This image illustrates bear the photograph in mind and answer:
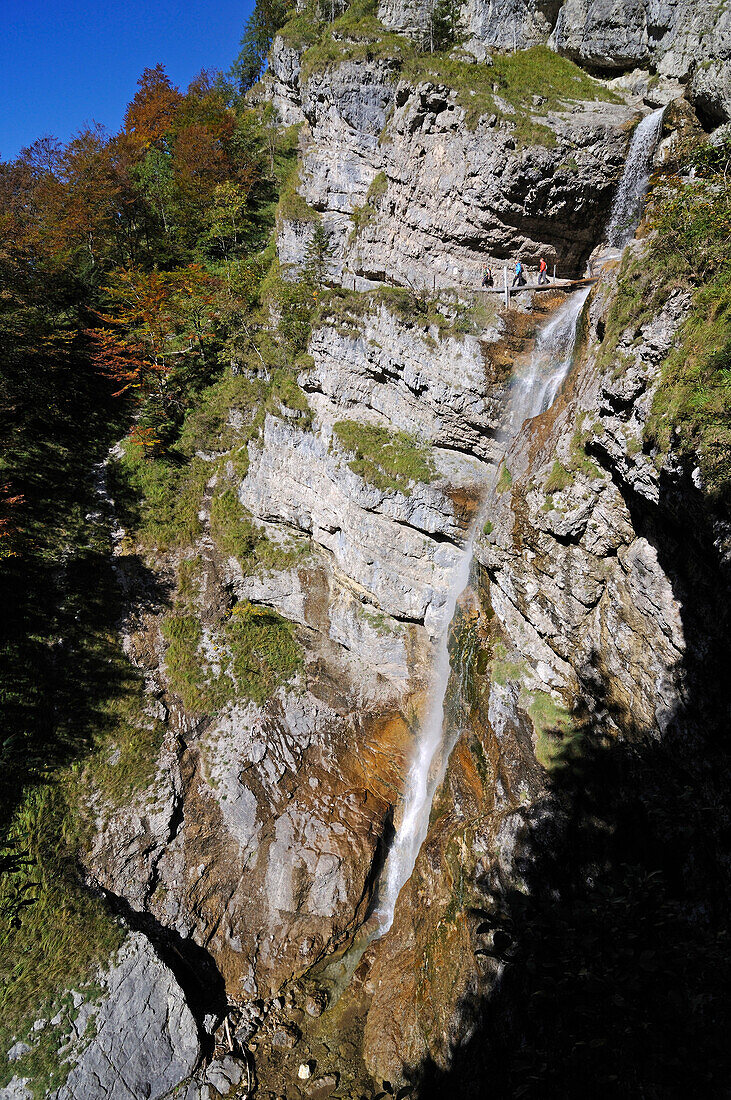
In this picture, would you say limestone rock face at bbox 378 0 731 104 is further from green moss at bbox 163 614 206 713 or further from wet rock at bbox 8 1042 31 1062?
wet rock at bbox 8 1042 31 1062

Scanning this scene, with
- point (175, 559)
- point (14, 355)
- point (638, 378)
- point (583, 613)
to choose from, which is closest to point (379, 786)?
point (583, 613)

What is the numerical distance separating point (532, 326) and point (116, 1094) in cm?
2026

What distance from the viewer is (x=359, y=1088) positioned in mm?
10078

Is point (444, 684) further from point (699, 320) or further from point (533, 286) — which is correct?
point (533, 286)

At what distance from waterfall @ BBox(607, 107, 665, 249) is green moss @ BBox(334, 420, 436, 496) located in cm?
830

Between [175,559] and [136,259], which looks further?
[136,259]

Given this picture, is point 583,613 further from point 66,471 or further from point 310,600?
point 66,471

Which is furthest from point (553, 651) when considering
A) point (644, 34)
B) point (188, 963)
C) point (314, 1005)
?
point (644, 34)

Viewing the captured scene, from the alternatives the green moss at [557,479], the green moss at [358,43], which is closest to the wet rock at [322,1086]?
the green moss at [557,479]

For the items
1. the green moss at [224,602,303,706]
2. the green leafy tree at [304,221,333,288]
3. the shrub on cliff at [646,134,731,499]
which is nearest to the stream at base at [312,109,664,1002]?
the shrub on cliff at [646,134,731,499]

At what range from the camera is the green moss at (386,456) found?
45.5 feet

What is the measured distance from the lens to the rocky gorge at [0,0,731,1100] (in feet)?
24.7

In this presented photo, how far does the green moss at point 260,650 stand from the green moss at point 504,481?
29.3 feet

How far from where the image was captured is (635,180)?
13141 millimetres
